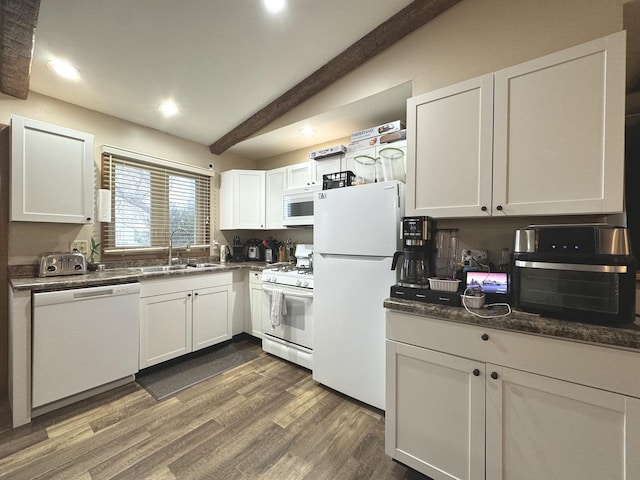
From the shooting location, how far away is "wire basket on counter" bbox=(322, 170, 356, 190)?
224cm

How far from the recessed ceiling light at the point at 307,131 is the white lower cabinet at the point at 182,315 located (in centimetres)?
183

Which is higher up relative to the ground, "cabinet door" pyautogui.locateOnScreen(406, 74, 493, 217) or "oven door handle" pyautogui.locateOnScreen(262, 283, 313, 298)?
"cabinet door" pyautogui.locateOnScreen(406, 74, 493, 217)

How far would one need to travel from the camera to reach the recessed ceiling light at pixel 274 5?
167cm

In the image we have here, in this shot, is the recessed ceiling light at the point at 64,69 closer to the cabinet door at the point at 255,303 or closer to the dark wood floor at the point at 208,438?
the cabinet door at the point at 255,303

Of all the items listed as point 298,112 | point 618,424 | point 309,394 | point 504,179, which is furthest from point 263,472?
point 298,112

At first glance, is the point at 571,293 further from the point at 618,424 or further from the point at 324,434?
the point at 324,434

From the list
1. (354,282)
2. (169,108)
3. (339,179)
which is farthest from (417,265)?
(169,108)

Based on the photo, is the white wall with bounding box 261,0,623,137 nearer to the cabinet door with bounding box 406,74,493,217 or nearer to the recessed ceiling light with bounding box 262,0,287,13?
the cabinet door with bounding box 406,74,493,217

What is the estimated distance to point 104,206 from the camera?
2465mm

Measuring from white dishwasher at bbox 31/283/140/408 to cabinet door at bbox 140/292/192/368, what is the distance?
10cm

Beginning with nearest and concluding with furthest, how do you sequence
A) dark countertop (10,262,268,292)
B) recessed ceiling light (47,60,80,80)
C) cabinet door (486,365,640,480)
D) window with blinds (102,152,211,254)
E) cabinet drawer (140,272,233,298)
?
1. cabinet door (486,365,640,480)
2. dark countertop (10,262,268,292)
3. recessed ceiling light (47,60,80,80)
4. cabinet drawer (140,272,233,298)
5. window with blinds (102,152,211,254)

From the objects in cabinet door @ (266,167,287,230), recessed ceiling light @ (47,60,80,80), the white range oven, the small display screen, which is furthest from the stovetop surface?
recessed ceiling light @ (47,60,80,80)

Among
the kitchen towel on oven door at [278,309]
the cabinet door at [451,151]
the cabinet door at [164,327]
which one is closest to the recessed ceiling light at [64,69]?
the cabinet door at [164,327]

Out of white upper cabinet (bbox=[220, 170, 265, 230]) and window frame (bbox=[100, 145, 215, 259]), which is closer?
window frame (bbox=[100, 145, 215, 259])
